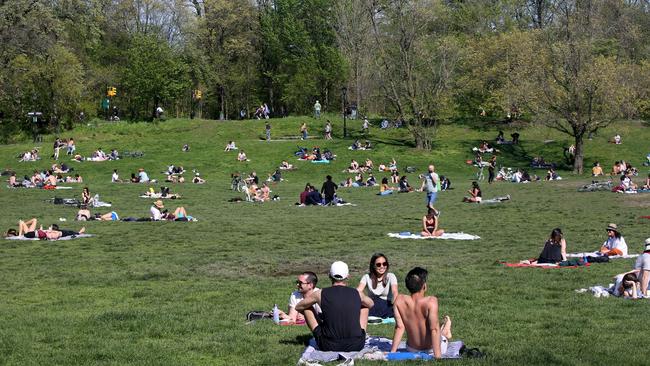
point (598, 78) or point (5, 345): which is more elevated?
point (598, 78)

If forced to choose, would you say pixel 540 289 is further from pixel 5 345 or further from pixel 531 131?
pixel 531 131

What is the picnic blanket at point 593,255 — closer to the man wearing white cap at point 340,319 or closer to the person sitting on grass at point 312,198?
the man wearing white cap at point 340,319

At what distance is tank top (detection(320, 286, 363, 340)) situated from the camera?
10672 mm

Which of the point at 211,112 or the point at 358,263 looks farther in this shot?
the point at 211,112

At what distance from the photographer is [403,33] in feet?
216

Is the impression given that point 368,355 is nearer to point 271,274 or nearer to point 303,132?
point 271,274

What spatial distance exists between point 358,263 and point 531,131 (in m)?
55.5

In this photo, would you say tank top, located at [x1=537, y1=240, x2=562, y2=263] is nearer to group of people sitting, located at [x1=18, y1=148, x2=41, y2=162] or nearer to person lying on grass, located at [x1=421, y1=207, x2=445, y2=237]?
person lying on grass, located at [x1=421, y1=207, x2=445, y2=237]

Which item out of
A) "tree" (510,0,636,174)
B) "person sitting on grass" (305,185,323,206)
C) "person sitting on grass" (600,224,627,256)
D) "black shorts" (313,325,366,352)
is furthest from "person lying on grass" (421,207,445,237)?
"tree" (510,0,636,174)

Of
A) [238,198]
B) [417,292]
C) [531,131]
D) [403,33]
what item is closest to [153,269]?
[417,292]

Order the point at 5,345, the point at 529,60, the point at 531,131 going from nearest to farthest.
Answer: the point at 5,345 → the point at 529,60 → the point at 531,131

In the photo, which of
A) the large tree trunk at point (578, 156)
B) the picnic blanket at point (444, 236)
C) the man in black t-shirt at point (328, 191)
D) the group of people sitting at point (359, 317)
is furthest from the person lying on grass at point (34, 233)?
the large tree trunk at point (578, 156)

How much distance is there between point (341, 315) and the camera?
1067cm

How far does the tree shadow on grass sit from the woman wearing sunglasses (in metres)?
1.18
